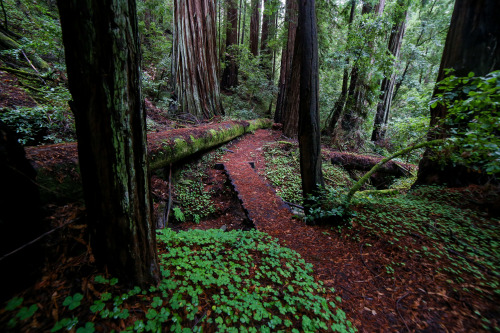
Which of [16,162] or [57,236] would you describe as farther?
[57,236]

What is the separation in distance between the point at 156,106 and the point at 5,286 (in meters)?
7.80

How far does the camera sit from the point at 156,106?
812 cm

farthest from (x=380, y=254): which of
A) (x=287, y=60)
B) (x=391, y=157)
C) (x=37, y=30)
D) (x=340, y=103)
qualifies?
(x=287, y=60)

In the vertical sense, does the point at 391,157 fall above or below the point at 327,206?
above

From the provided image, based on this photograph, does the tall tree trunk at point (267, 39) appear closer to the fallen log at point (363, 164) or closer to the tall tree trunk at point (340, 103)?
the tall tree trunk at point (340, 103)

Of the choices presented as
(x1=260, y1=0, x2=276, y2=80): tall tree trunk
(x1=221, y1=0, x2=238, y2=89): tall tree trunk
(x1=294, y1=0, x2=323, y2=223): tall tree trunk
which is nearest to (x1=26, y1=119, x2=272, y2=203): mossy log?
(x1=294, y1=0, x2=323, y2=223): tall tree trunk

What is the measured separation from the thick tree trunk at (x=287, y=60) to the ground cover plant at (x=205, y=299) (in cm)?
756

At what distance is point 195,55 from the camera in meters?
8.49

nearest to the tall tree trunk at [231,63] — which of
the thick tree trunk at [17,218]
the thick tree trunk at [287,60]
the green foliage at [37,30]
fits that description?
the thick tree trunk at [287,60]

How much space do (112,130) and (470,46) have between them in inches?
258

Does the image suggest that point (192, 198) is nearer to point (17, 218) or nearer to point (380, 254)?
point (17, 218)

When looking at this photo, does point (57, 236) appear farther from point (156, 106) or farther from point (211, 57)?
point (211, 57)

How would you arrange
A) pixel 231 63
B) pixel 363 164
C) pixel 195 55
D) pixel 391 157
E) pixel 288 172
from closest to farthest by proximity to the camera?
pixel 391 157 < pixel 288 172 < pixel 363 164 < pixel 195 55 < pixel 231 63

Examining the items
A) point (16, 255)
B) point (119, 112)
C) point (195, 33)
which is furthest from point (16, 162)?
point (195, 33)
